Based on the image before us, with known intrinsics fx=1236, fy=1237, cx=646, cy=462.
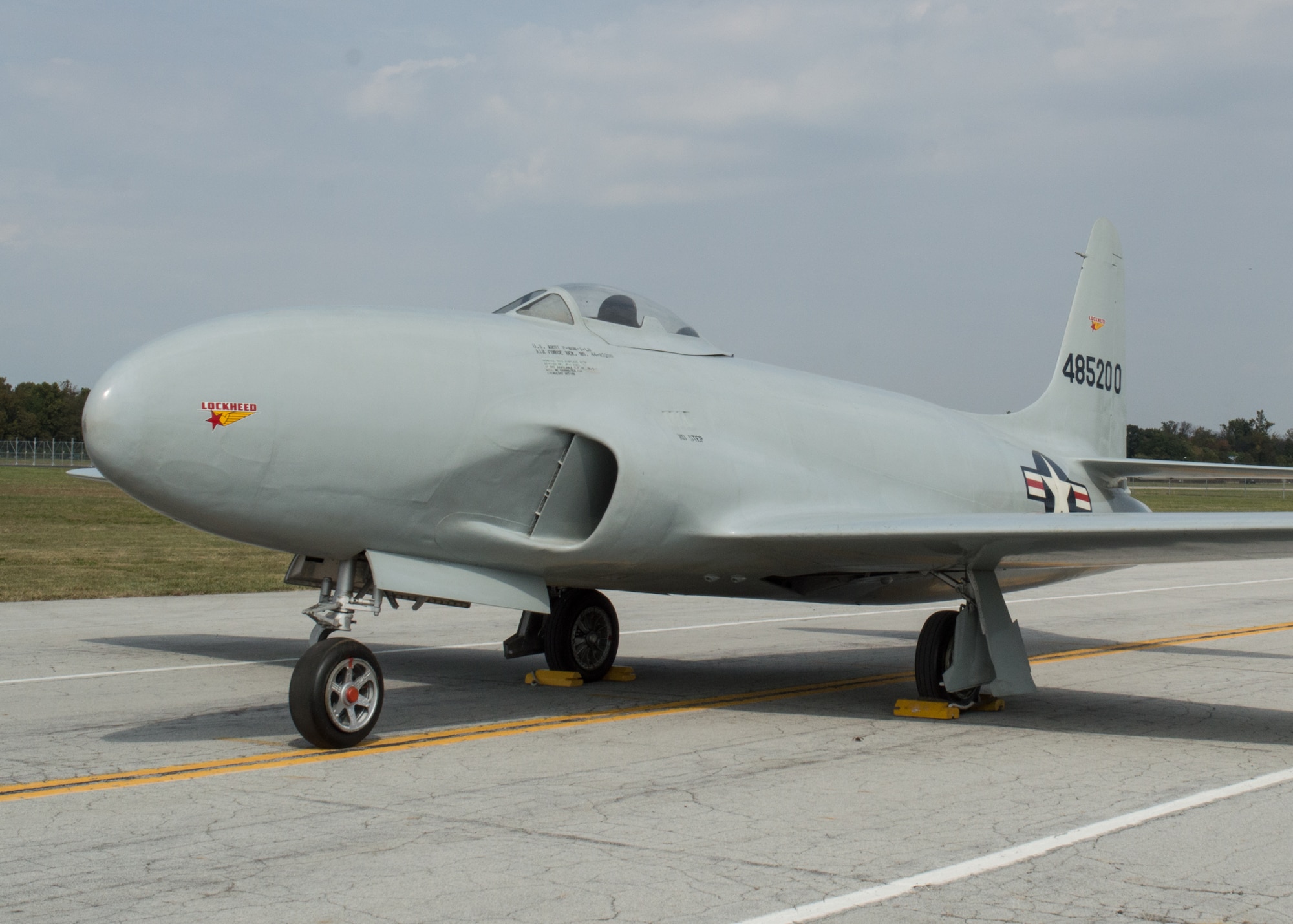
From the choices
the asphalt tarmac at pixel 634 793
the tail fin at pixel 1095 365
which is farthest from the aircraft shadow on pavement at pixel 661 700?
the tail fin at pixel 1095 365

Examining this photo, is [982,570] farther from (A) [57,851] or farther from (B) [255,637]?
(B) [255,637]

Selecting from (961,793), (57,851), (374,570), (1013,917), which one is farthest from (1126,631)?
(57,851)

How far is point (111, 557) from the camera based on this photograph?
920 inches

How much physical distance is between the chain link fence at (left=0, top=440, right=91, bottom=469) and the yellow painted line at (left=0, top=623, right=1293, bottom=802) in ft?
268

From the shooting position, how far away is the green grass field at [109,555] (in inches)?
738

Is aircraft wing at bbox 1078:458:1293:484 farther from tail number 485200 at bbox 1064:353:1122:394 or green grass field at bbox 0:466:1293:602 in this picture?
green grass field at bbox 0:466:1293:602

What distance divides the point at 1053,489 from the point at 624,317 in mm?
5599

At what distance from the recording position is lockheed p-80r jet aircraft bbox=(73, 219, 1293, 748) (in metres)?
7.27

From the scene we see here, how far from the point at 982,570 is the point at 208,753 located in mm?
5872

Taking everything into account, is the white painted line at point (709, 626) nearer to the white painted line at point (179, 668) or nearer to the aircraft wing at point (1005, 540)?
the white painted line at point (179, 668)

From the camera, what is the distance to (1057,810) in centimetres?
616

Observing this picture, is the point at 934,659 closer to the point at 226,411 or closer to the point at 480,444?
the point at 480,444

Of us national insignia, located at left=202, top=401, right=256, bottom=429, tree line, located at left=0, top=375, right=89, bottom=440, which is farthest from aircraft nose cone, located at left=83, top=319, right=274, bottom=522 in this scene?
tree line, located at left=0, top=375, right=89, bottom=440

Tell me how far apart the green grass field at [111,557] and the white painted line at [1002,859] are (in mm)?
15222
